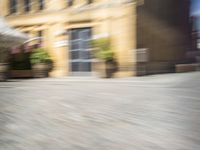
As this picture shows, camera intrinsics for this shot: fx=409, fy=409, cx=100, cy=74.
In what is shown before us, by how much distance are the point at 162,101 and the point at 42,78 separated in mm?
6132

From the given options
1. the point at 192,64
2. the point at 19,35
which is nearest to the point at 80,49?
the point at 19,35

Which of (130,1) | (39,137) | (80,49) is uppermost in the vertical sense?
(130,1)

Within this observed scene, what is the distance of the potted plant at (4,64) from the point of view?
12.0 meters

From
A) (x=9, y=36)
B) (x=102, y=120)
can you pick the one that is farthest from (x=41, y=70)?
(x=102, y=120)

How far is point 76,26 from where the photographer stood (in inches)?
464

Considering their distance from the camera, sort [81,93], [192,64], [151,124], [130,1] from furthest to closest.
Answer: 1. [192,64]
2. [130,1]
3. [81,93]
4. [151,124]

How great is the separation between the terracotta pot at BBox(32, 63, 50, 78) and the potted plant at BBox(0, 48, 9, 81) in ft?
2.77

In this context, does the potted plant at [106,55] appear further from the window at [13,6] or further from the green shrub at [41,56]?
the window at [13,6]

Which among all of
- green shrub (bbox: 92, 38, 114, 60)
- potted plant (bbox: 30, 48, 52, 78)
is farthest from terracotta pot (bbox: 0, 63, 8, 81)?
green shrub (bbox: 92, 38, 114, 60)

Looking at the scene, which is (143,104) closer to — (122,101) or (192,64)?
(122,101)

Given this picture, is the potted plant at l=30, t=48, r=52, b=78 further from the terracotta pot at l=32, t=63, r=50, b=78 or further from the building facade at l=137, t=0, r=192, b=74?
the building facade at l=137, t=0, r=192, b=74

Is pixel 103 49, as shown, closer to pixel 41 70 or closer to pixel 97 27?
pixel 97 27

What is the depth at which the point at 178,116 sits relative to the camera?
5.08 m

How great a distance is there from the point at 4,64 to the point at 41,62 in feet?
4.00
